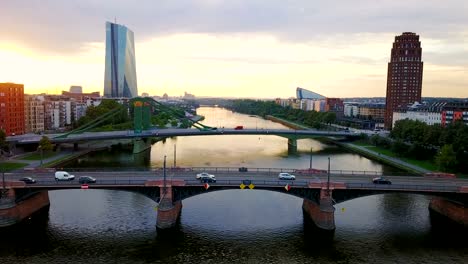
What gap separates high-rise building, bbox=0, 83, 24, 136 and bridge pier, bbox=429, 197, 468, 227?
248 ft

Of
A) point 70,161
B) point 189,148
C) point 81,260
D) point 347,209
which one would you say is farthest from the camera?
point 189,148

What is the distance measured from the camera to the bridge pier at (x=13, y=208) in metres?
35.3

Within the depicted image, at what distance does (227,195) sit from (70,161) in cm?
3370

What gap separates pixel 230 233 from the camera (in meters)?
35.5

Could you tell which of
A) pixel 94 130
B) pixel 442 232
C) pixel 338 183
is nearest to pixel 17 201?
pixel 338 183

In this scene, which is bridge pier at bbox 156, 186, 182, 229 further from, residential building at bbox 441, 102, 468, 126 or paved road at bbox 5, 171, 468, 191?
residential building at bbox 441, 102, 468, 126

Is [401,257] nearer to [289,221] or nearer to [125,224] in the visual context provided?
[289,221]

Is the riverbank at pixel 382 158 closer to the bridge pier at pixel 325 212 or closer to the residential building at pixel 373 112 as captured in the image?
the bridge pier at pixel 325 212

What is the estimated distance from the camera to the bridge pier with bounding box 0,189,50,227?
35344mm

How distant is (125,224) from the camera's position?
36938 millimetres

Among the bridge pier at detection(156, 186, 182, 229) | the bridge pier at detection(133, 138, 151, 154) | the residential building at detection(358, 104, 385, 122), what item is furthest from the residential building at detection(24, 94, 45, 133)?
the residential building at detection(358, 104, 385, 122)

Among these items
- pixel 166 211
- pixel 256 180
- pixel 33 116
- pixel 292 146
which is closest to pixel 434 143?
pixel 292 146

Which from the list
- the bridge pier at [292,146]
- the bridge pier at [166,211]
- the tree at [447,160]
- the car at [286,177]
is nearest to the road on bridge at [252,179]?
the car at [286,177]

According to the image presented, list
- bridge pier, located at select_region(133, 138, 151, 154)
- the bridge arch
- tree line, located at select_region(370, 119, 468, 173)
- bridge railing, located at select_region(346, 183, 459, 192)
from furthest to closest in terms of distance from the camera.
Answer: bridge pier, located at select_region(133, 138, 151, 154) → tree line, located at select_region(370, 119, 468, 173) → bridge railing, located at select_region(346, 183, 459, 192) → the bridge arch
